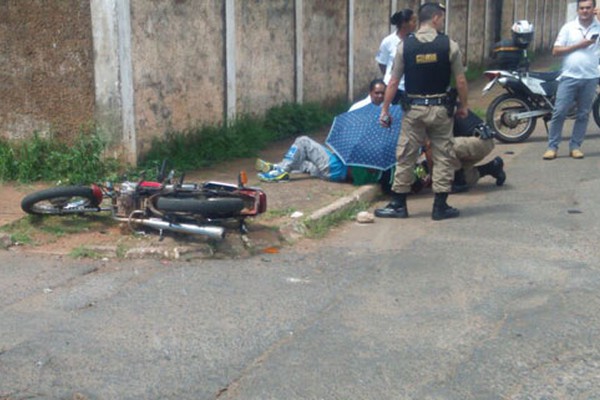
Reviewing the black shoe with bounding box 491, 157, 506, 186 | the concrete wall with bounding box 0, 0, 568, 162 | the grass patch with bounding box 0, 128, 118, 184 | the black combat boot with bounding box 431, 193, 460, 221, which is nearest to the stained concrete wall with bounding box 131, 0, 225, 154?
the concrete wall with bounding box 0, 0, 568, 162

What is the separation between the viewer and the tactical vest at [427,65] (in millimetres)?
7359

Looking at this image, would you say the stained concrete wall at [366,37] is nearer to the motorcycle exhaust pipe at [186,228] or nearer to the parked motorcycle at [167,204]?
the parked motorcycle at [167,204]

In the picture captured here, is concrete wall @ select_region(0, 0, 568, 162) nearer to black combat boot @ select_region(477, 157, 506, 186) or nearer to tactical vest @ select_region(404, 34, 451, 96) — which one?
tactical vest @ select_region(404, 34, 451, 96)

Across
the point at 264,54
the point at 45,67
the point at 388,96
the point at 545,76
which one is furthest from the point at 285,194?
the point at 545,76

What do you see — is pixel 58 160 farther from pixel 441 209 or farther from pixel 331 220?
pixel 441 209

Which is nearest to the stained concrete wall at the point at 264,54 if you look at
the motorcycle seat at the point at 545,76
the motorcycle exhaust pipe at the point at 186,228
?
the motorcycle seat at the point at 545,76

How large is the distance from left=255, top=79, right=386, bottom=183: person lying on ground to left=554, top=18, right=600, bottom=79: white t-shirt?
93.6 inches

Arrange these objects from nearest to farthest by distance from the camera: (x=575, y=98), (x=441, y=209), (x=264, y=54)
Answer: (x=441, y=209), (x=575, y=98), (x=264, y=54)

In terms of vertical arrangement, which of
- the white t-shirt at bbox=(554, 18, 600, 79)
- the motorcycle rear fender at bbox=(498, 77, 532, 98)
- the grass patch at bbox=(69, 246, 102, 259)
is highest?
the white t-shirt at bbox=(554, 18, 600, 79)

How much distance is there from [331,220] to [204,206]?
58.8 inches

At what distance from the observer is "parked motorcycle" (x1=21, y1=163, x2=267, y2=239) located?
6.66 meters

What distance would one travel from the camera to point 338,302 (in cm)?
570

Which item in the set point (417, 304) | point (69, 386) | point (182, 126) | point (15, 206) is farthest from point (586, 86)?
point (69, 386)

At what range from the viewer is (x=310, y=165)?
928 cm
